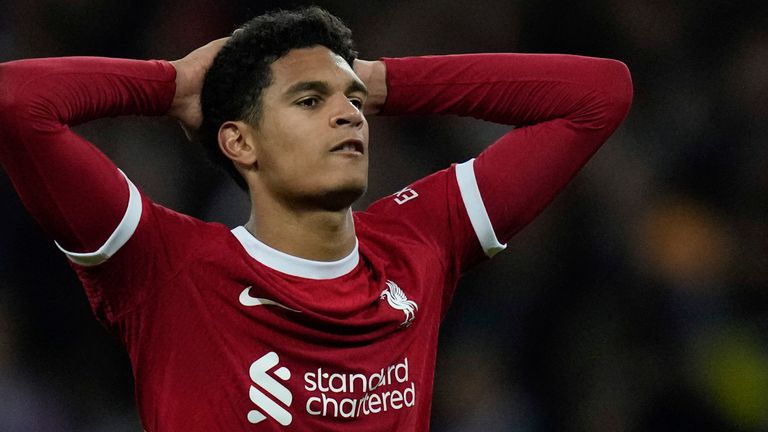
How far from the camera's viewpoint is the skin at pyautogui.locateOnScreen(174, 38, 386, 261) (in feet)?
6.86

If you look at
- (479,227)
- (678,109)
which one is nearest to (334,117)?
(479,227)

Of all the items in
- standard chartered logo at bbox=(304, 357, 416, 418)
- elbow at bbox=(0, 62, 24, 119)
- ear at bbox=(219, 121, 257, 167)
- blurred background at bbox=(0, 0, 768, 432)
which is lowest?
blurred background at bbox=(0, 0, 768, 432)

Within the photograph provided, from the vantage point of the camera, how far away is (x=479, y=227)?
90.5 inches

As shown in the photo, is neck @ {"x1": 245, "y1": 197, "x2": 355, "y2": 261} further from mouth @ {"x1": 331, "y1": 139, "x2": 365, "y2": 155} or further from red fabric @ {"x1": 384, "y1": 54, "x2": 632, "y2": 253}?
red fabric @ {"x1": 384, "y1": 54, "x2": 632, "y2": 253}

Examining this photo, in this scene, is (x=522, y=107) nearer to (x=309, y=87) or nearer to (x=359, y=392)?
(x=309, y=87)

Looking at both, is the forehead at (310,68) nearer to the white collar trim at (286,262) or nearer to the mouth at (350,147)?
the mouth at (350,147)

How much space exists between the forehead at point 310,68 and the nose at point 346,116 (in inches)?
2.0

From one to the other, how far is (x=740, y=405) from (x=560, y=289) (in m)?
0.71

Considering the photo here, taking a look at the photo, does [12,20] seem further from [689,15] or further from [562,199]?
[689,15]

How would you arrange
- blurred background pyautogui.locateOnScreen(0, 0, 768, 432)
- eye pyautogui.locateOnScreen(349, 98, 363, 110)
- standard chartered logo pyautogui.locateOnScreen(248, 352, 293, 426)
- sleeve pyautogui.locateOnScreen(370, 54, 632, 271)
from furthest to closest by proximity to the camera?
blurred background pyautogui.locateOnScreen(0, 0, 768, 432) < sleeve pyautogui.locateOnScreen(370, 54, 632, 271) < eye pyautogui.locateOnScreen(349, 98, 363, 110) < standard chartered logo pyautogui.locateOnScreen(248, 352, 293, 426)

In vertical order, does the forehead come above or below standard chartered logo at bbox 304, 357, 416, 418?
above

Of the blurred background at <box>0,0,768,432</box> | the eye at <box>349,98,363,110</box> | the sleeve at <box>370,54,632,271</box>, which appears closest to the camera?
the eye at <box>349,98,363,110</box>

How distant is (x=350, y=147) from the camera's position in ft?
6.95

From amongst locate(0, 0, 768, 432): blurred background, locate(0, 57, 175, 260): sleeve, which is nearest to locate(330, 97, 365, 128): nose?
locate(0, 57, 175, 260): sleeve
